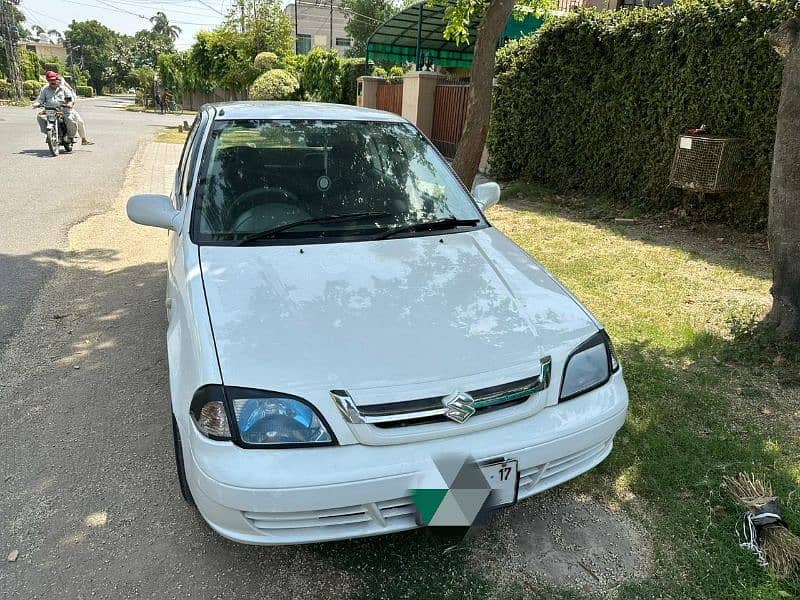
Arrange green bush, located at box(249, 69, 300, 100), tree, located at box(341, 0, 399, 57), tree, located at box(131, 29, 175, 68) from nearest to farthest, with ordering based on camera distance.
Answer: green bush, located at box(249, 69, 300, 100) < tree, located at box(341, 0, 399, 57) < tree, located at box(131, 29, 175, 68)

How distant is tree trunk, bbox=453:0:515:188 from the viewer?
5.95m

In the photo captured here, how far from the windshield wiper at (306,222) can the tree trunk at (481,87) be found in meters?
3.45

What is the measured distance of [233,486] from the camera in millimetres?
1945

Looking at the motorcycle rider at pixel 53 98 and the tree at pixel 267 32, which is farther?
the tree at pixel 267 32

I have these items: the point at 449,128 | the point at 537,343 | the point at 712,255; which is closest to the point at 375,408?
the point at 537,343

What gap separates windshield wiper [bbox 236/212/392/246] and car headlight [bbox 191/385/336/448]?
110 centimetres

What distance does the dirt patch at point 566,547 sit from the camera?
→ 234 cm

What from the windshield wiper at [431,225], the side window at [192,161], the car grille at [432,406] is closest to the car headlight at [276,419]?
the car grille at [432,406]

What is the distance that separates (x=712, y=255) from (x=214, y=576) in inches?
238

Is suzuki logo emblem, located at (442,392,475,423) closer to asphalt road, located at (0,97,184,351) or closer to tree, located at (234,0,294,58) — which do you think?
asphalt road, located at (0,97,184,351)

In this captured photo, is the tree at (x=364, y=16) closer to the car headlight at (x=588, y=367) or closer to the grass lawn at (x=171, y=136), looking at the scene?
the grass lawn at (x=171, y=136)

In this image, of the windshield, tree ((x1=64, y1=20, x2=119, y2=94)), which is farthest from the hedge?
tree ((x1=64, y1=20, x2=119, y2=94))

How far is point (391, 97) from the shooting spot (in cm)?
1670

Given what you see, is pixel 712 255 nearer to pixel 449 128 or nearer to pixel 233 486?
pixel 233 486
